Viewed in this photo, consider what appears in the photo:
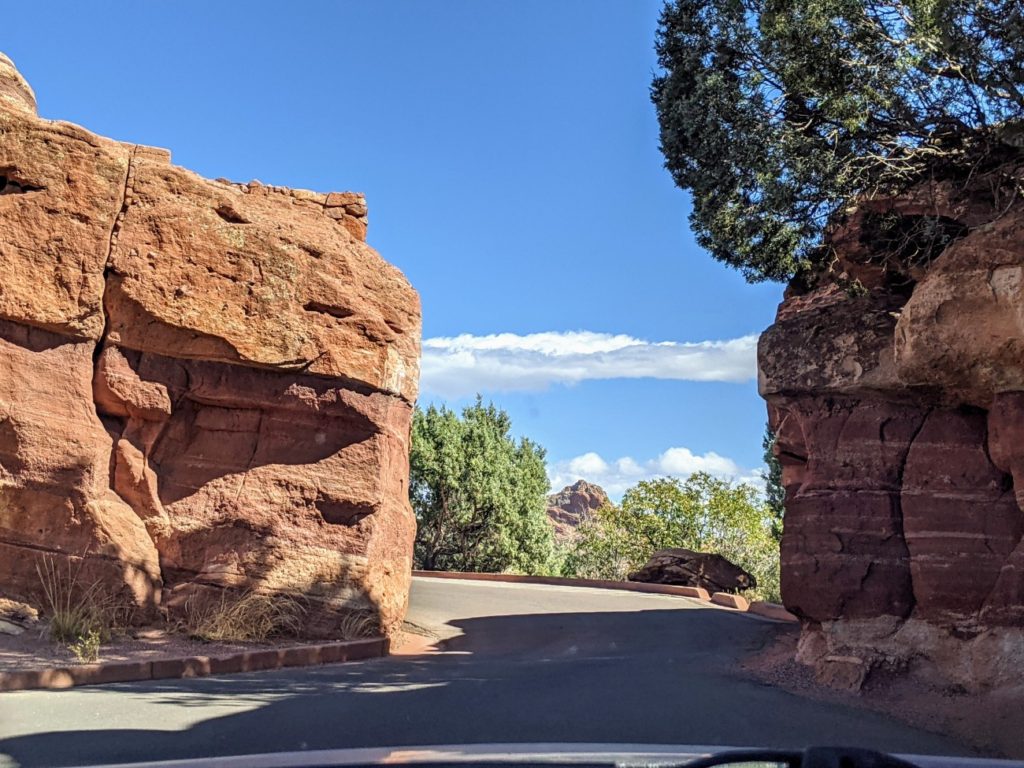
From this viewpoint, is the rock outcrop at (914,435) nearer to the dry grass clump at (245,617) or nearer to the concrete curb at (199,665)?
the concrete curb at (199,665)

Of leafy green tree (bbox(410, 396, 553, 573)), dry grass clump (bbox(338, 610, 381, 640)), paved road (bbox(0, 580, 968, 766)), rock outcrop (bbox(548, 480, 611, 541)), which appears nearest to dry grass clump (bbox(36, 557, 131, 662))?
paved road (bbox(0, 580, 968, 766))

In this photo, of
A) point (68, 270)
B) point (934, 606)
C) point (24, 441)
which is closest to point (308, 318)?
point (68, 270)

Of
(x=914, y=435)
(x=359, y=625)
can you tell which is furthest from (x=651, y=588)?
(x=914, y=435)

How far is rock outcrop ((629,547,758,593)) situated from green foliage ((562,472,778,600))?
7990mm

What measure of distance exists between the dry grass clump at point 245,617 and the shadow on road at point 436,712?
3.94ft

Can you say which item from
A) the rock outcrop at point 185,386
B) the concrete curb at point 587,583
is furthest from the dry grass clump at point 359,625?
the concrete curb at point 587,583

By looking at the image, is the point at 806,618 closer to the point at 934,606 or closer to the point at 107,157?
the point at 934,606

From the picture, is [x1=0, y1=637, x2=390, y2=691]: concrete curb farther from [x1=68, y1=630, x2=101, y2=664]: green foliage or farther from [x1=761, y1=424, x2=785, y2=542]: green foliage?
[x1=761, y1=424, x2=785, y2=542]: green foliage

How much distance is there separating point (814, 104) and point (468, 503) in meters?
23.1

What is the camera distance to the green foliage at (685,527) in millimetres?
34781

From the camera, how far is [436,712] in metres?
7.63

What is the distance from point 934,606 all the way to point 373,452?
23.8 feet

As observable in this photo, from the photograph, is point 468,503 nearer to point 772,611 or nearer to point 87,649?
point 772,611

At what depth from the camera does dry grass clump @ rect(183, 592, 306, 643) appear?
1143 centimetres
